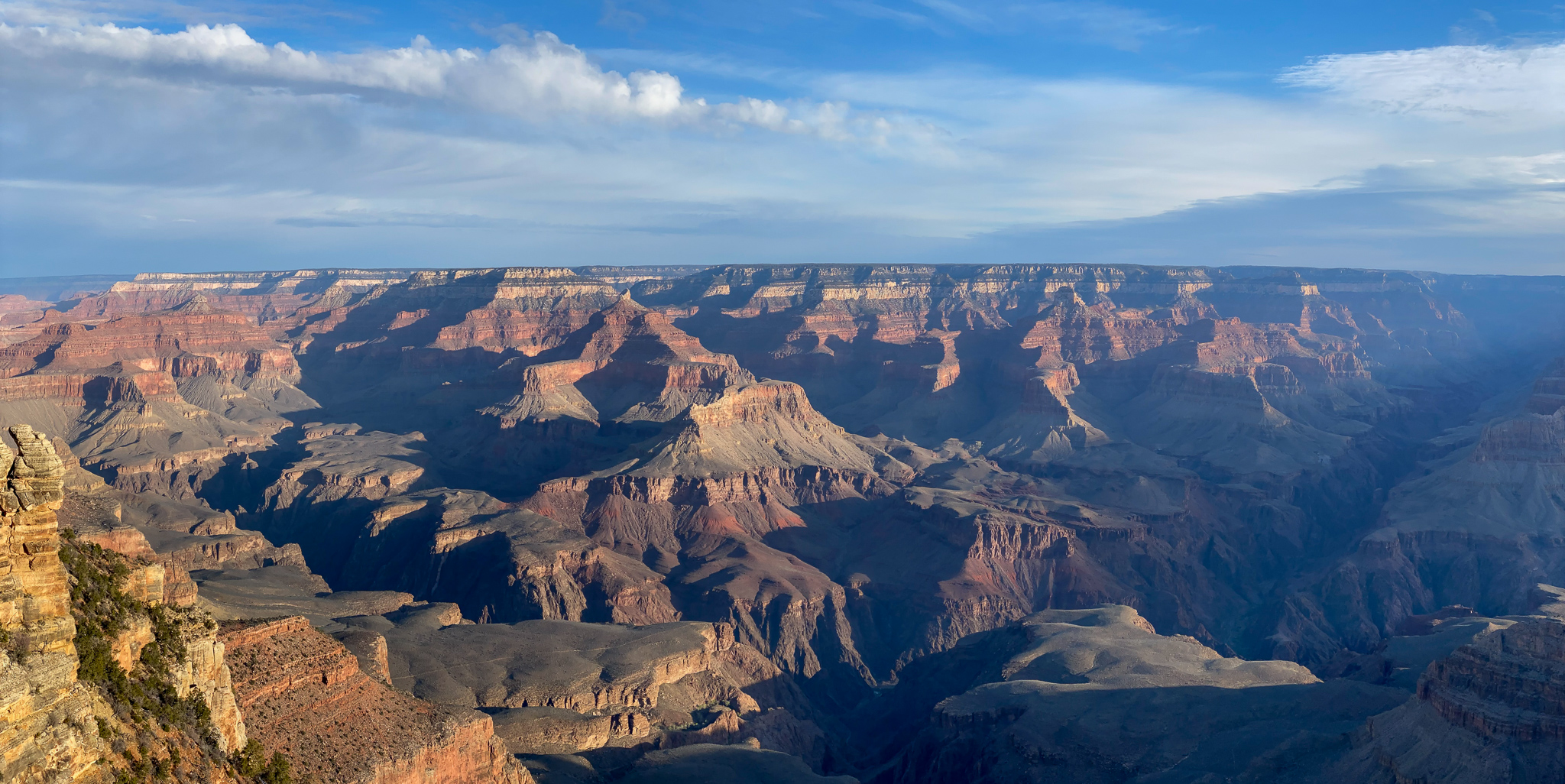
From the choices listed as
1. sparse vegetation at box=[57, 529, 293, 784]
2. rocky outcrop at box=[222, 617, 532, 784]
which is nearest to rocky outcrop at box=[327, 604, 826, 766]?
rocky outcrop at box=[222, 617, 532, 784]

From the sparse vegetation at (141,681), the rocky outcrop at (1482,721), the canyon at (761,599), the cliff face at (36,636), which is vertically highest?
the cliff face at (36,636)

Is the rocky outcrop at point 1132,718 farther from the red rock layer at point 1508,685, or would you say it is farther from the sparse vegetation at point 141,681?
the sparse vegetation at point 141,681

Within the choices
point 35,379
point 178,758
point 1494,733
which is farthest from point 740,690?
point 35,379

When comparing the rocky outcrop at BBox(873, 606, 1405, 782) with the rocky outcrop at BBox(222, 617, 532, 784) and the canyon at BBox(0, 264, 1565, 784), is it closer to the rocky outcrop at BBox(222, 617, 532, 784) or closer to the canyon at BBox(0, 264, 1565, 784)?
the canyon at BBox(0, 264, 1565, 784)

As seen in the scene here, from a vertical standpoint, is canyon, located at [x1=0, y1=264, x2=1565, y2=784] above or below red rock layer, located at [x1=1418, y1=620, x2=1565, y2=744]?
below

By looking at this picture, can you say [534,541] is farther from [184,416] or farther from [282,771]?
[184,416]

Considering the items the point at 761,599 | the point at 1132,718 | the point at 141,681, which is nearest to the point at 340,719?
the point at 141,681

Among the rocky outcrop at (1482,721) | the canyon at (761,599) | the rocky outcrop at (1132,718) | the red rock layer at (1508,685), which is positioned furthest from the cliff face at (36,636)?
the red rock layer at (1508,685)

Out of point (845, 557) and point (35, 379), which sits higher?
point (35, 379)
